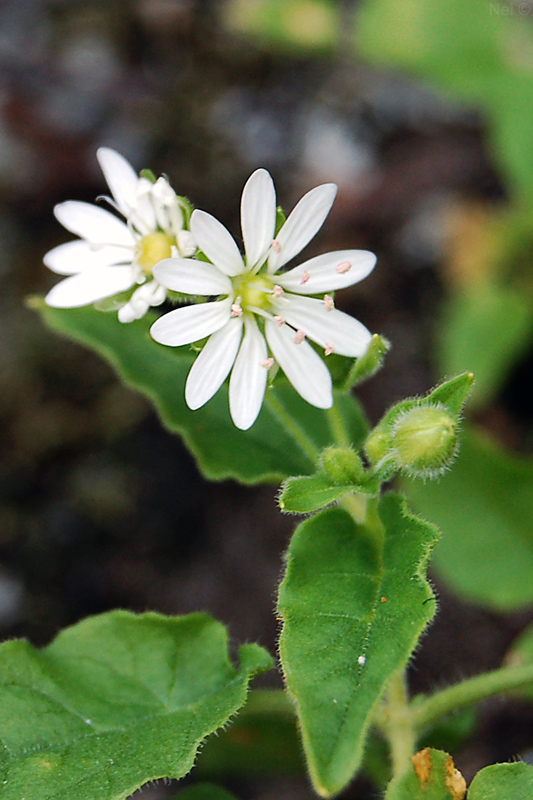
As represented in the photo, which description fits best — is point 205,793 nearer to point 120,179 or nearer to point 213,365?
point 213,365

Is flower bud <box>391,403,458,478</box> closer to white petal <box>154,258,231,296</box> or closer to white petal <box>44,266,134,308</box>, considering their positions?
white petal <box>154,258,231,296</box>

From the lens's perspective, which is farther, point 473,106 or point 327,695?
point 473,106

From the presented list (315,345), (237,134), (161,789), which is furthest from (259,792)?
(237,134)

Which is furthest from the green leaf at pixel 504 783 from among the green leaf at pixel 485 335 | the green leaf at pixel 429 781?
the green leaf at pixel 485 335

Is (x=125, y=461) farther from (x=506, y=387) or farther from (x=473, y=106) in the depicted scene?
(x=473, y=106)

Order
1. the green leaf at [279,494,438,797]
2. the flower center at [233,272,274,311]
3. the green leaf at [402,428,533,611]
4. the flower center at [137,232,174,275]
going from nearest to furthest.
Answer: the green leaf at [279,494,438,797] → the flower center at [233,272,274,311] → the flower center at [137,232,174,275] → the green leaf at [402,428,533,611]

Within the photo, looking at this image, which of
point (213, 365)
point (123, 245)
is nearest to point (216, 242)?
point (213, 365)

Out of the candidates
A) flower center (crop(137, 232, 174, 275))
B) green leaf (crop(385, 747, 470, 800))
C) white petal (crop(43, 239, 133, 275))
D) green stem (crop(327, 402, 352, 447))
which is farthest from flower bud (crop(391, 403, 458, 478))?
white petal (crop(43, 239, 133, 275))
